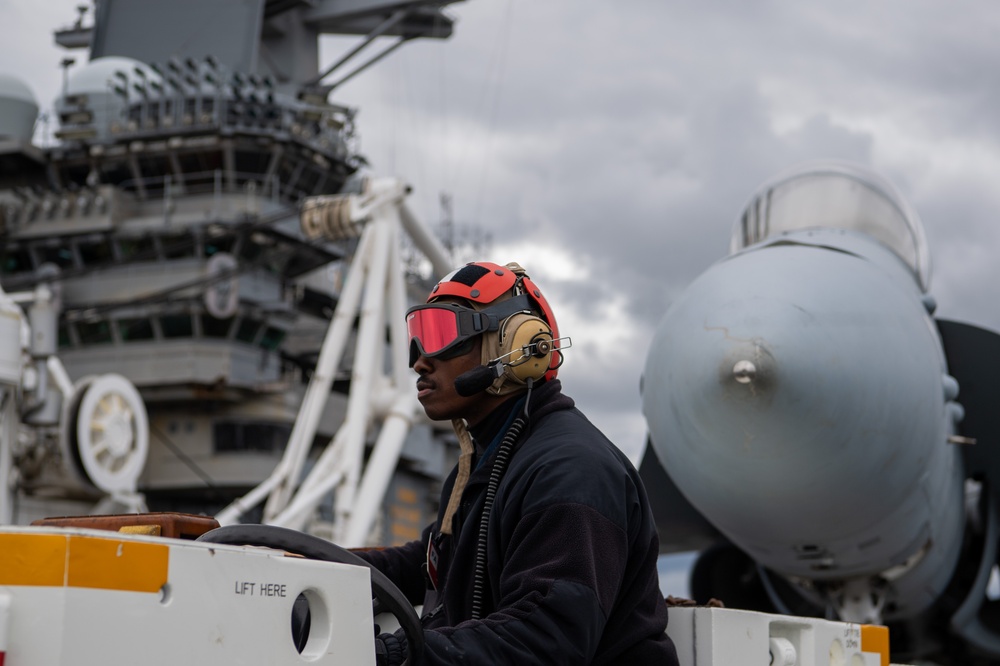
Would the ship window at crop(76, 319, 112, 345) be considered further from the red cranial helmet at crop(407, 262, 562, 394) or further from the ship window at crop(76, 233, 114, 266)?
the red cranial helmet at crop(407, 262, 562, 394)

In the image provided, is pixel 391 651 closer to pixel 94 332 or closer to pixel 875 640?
pixel 875 640

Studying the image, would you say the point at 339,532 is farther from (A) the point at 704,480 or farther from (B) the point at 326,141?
(B) the point at 326,141

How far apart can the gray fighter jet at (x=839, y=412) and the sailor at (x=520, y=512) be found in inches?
118

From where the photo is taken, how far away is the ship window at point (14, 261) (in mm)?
36500

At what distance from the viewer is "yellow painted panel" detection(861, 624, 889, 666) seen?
3889mm

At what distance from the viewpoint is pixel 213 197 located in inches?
1412

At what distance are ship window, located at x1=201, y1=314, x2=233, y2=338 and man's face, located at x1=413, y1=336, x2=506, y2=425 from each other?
3268 centimetres

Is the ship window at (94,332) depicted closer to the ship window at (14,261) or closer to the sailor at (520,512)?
the ship window at (14,261)

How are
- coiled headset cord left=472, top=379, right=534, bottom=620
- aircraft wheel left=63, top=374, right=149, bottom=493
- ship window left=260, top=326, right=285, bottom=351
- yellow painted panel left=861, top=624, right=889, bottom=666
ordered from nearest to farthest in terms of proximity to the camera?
coiled headset cord left=472, top=379, right=534, bottom=620 < yellow painted panel left=861, top=624, right=889, bottom=666 < aircraft wheel left=63, top=374, right=149, bottom=493 < ship window left=260, top=326, right=285, bottom=351

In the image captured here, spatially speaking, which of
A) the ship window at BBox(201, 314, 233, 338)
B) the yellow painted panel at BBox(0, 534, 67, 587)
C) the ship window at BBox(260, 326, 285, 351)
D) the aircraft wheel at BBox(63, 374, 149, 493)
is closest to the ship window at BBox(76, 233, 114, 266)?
the ship window at BBox(201, 314, 233, 338)

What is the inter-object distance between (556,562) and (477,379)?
0.63 metres

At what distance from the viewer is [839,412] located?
6.16 metres

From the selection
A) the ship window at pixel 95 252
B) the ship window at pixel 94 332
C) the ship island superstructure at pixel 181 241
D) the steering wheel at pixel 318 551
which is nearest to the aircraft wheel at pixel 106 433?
the ship island superstructure at pixel 181 241

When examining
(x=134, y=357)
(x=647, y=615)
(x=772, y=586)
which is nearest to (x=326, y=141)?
(x=134, y=357)
